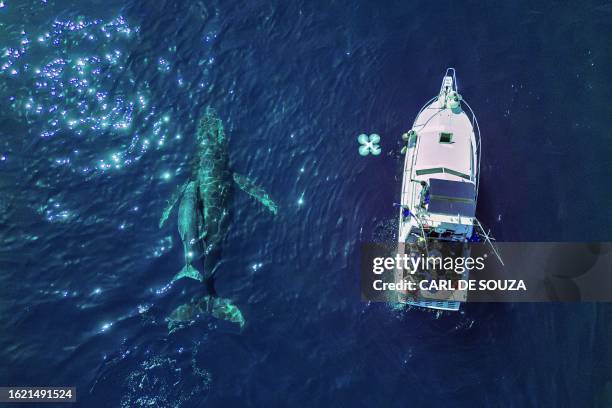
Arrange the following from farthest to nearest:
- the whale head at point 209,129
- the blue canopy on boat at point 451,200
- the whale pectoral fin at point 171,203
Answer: the whale head at point 209,129 → the whale pectoral fin at point 171,203 → the blue canopy on boat at point 451,200

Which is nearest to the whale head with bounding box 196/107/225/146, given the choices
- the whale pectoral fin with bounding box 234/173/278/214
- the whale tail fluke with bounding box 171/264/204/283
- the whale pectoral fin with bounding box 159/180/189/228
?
the whale pectoral fin with bounding box 234/173/278/214

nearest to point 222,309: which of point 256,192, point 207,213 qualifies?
point 207,213

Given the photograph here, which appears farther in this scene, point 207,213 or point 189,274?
point 207,213

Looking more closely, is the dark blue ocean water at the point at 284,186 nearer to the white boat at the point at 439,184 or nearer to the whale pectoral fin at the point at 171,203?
the whale pectoral fin at the point at 171,203

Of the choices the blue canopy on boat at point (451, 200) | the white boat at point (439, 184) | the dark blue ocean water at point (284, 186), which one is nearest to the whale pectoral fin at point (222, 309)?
the dark blue ocean water at point (284, 186)

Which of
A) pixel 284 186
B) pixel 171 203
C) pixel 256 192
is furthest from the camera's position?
pixel 284 186

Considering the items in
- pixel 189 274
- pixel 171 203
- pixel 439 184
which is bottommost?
pixel 189 274

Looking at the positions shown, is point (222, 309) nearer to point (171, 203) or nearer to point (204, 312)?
point (204, 312)

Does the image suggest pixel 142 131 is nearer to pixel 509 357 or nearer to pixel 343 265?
pixel 343 265
